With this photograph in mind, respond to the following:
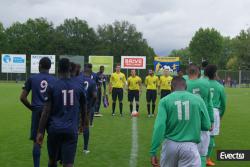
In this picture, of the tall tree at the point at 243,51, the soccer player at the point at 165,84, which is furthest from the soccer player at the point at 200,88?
the tall tree at the point at 243,51

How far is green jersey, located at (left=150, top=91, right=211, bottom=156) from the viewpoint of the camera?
5.26m

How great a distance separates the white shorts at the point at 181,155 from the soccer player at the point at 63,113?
1.48 m

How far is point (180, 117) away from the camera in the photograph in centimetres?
530

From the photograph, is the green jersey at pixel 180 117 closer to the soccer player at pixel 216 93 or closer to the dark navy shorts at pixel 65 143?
the dark navy shorts at pixel 65 143

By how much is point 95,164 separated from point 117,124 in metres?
7.00

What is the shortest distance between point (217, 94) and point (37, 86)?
12.2 ft

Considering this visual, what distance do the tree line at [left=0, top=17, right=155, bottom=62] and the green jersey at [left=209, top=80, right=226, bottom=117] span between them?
9489cm

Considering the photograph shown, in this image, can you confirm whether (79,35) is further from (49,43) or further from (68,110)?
(68,110)

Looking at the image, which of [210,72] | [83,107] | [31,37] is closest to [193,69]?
[210,72]

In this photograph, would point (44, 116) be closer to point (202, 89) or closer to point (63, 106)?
point (63, 106)

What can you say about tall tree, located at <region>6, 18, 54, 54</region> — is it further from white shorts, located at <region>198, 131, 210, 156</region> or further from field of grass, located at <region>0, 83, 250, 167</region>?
white shorts, located at <region>198, 131, 210, 156</region>

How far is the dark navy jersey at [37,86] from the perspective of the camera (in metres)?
7.38

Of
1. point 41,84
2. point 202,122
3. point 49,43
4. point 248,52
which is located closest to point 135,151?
point 41,84

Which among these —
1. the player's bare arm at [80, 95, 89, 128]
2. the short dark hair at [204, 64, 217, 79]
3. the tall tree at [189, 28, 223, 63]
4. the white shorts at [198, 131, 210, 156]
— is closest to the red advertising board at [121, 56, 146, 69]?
the short dark hair at [204, 64, 217, 79]
